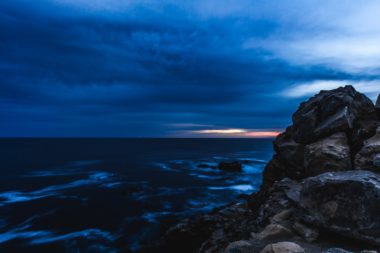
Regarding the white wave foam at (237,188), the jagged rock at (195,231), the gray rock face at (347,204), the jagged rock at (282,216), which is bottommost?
the white wave foam at (237,188)

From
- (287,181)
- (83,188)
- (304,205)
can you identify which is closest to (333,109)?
(287,181)

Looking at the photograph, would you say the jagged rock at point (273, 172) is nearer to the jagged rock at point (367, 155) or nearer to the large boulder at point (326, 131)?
the large boulder at point (326, 131)

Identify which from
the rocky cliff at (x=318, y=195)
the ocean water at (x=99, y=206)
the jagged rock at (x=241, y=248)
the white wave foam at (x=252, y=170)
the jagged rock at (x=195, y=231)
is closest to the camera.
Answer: the rocky cliff at (x=318, y=195)

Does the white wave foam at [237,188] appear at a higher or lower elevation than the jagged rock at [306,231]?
lower

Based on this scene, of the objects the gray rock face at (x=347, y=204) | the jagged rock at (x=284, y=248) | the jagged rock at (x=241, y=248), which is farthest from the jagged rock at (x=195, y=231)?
the jagged rock at (x=284, y=248)

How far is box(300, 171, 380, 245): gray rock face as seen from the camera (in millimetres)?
6512

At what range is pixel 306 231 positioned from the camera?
7.64 meters

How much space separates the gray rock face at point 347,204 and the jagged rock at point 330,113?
16.3 feet

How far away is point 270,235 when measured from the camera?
27.0 feet

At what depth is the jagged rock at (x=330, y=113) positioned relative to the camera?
39.3 feet

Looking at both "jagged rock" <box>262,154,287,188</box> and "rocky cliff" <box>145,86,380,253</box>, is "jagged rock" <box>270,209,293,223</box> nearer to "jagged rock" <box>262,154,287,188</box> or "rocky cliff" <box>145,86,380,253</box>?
"rocky cliff" <box>145,86,380,253</box>

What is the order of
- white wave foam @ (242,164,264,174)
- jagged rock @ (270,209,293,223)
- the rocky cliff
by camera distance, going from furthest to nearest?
1. white wave foam @ (242,164,264,174)
2. jagged rock @ (270,209,293,223)
3. the rocky cliff

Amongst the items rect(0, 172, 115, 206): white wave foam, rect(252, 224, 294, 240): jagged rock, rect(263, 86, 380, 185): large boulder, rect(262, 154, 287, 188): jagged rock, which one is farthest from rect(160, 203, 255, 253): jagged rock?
rect(0, 172, 115, 206): white wave foam

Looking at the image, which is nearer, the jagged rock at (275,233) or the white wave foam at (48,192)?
the jagged rock at (275,233)
